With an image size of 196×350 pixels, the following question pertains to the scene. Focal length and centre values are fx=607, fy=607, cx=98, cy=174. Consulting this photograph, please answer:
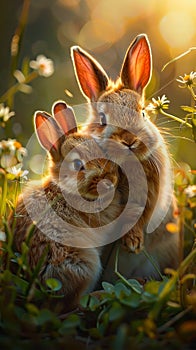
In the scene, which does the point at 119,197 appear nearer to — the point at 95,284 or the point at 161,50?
the point at 95,284

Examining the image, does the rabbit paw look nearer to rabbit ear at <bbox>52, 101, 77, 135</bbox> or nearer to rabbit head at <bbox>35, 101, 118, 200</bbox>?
rabbit head at <bbox>35, 101, 118, 200</bbox>

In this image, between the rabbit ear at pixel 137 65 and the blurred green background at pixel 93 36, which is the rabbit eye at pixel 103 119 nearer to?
the rabbit ear at pixel 137 65

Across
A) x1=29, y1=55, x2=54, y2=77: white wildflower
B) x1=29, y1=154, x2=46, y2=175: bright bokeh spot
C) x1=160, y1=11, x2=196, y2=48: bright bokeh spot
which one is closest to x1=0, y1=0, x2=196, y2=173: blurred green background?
x1=160, y1=11, x2=196, y2=48: bright bokeh spot

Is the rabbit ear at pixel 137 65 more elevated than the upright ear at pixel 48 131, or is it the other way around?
the rabbit ear at pixel 137 65

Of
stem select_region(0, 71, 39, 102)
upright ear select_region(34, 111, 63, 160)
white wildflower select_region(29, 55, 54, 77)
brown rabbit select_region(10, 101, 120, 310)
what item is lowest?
brown rabbit select_region(10, 101, 120, 310)

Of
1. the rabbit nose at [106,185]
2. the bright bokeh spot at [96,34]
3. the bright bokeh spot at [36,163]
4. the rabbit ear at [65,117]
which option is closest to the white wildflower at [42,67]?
the rabbit ear at [65,117]

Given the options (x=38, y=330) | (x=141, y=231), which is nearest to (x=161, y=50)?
(x=141, y=231)

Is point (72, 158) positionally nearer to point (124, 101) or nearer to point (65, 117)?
point (65, 117)
